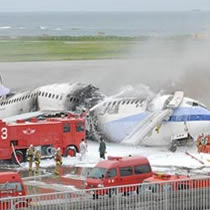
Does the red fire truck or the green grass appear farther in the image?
the green grass

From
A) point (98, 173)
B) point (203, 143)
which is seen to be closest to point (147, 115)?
point (203, 143)

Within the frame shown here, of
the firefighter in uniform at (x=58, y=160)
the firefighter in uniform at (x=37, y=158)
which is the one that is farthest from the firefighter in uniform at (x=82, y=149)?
the firefighter in uniform at (x=37, y=158)

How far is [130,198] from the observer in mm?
24188

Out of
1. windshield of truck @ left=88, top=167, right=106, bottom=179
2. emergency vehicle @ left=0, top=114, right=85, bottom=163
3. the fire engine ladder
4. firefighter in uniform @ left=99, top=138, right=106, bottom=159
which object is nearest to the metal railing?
windshield of truck @ left=88, top=167, right=106, bottom=179

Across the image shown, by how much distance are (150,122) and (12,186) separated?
1454 centimetres

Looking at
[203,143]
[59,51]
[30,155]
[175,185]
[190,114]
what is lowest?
[30,155]

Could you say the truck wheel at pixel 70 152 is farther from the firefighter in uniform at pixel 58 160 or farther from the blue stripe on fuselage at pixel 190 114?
the blue stripe on fuselage at pixel 190 114

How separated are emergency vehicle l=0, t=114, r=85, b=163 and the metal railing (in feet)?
45.0

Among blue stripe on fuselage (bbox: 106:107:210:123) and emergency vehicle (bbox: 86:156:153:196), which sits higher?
blue stripe on fuselage (bbox: 106:107:210:123)

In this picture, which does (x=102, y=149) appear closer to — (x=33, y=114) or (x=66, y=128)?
(x=66, y=128)

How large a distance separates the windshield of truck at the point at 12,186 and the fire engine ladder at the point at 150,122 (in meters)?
14.1

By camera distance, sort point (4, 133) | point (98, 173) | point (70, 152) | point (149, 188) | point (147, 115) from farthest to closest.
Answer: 1. point (147, 115)
2. point (70, 152)
3. point (4, 133)
4. point (98, 173)
5. point (149, 188)

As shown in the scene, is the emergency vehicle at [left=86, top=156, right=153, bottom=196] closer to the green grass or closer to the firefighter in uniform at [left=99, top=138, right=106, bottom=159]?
the firefighter in uniform at [left=99, top=138, right=106, bottom=159]

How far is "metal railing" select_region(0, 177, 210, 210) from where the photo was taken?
923 inches
